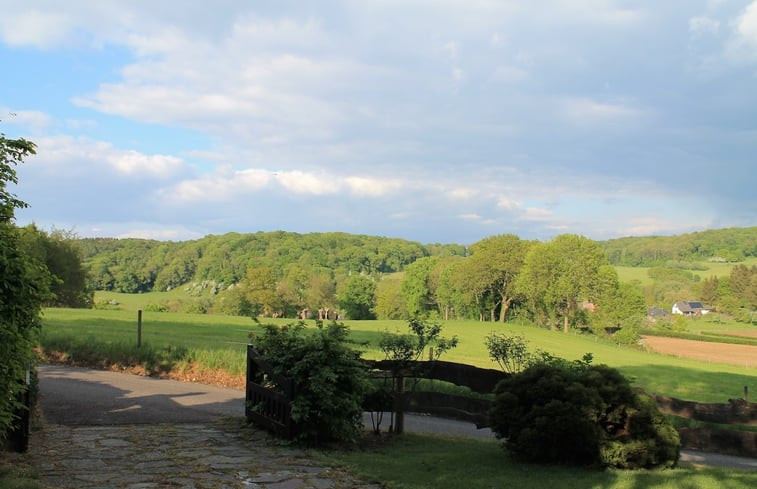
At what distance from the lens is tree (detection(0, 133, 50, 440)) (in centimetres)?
600

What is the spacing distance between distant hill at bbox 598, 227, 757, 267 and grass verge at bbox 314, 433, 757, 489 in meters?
150

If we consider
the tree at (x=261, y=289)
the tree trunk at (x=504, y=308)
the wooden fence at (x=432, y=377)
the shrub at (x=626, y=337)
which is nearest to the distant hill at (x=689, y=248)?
the tree trunk at (x=504, y=308)

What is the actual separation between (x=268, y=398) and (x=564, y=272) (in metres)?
68.9

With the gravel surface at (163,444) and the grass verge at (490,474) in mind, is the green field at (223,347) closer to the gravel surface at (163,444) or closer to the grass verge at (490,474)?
the grass verge at (490,474)

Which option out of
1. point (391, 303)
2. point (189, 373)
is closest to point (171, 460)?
point (189, 373)

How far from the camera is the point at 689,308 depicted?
128 metres

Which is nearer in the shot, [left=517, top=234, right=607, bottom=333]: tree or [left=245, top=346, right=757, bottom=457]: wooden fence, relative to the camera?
[left=245, top=346, right=757, bottom=457]: wooden fence

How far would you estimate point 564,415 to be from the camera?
7336 millimetres

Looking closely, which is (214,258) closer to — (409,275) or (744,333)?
(409,275)

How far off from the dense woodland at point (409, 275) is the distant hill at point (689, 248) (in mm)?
313

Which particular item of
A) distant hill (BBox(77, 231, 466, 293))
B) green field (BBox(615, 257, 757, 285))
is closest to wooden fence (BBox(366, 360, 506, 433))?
distant hill (BBox(77, 231, 466, 293))

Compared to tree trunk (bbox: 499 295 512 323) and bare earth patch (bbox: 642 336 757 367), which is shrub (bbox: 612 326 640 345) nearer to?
bare earth patch (bbox: 642 336 757 367)

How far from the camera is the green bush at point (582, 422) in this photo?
7.38m

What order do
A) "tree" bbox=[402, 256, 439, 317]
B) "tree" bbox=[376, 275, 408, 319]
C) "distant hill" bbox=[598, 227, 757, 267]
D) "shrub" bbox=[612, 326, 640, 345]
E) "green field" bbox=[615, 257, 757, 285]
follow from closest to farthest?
"shrub" bbox=[612, 326, 640, 345]
"tree" bbox=[402, 256, 439, 317]
"tree" bbox=[376, 275, 408, 319]
"green field" bbox=[615, 257, 757, 285]
"distant hill" bbox=[598, 227, 757, 267]
